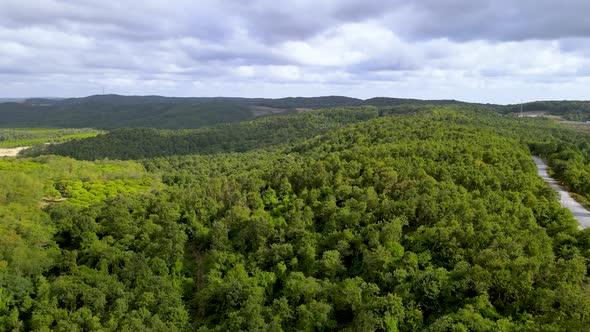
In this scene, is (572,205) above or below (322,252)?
above

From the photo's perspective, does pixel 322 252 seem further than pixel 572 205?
No

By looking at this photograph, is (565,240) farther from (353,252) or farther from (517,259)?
(353,252)

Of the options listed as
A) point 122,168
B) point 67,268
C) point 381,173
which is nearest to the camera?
point 67,268

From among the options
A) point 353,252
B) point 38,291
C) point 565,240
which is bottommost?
point 38,291

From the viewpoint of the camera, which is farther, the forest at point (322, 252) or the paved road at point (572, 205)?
the paved road at point (572, 205)

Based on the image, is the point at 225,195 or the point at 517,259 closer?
the point at 517,259

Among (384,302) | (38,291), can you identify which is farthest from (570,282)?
(38,291)

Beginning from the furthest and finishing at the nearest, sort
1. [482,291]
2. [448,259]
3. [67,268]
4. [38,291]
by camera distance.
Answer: [67,268], [38,291], [448,259], [482,291]

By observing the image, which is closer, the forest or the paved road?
the forest
